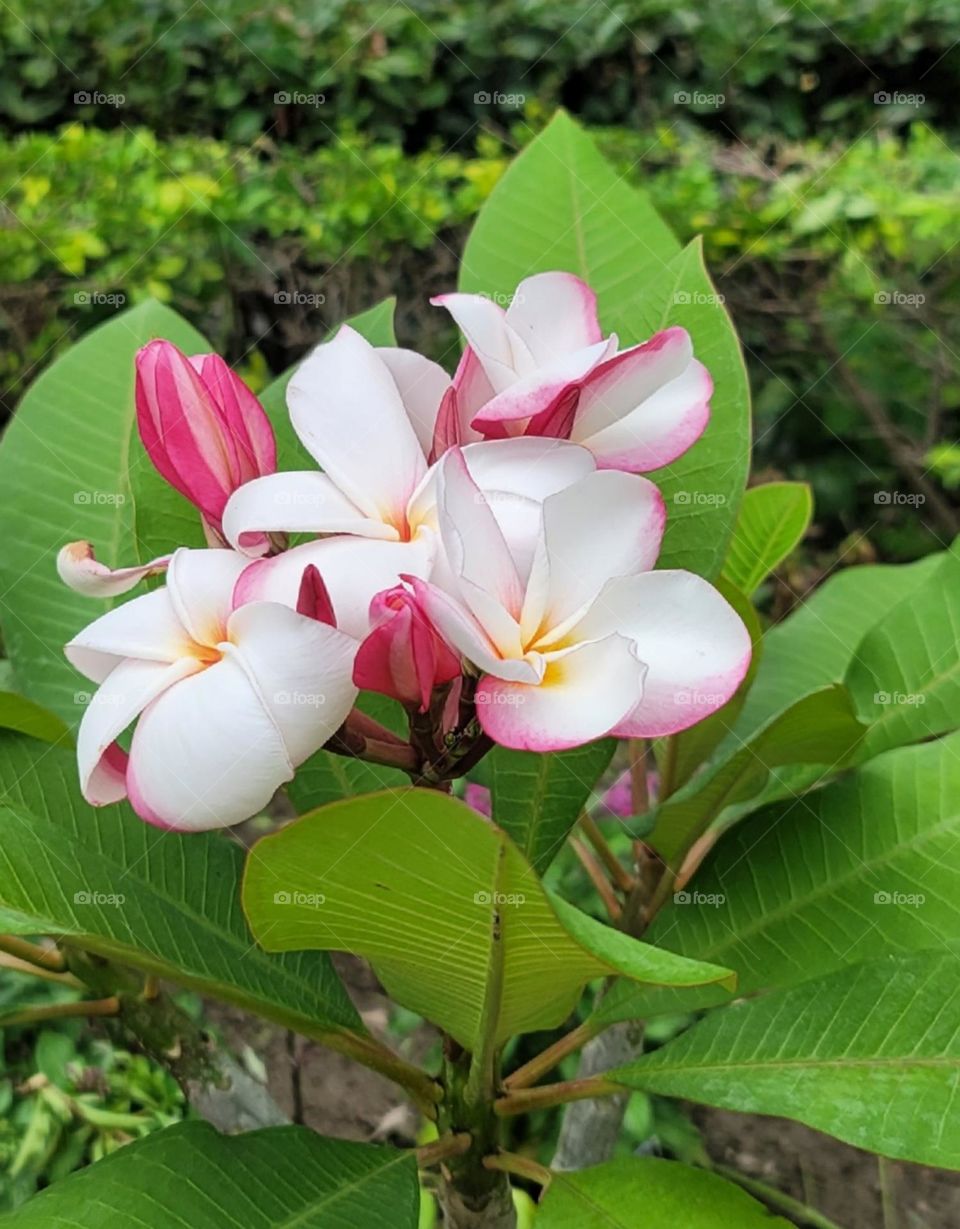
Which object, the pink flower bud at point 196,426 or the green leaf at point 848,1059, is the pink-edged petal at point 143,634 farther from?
the green leaf at point 848,1059

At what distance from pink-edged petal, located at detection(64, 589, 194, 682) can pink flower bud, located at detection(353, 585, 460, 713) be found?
2.6 inches

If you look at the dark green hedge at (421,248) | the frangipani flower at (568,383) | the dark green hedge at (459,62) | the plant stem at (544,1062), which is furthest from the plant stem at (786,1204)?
the dark green hedge at (459,62)

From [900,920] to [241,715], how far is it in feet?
1.25

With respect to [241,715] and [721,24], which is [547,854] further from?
[721,24]

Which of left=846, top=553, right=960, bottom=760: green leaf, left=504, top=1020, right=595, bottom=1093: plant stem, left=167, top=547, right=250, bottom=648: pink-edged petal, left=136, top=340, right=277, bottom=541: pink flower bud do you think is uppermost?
left=136, top=340, right=277, bottom=541: pink flower bud

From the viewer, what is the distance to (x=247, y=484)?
0.48 m

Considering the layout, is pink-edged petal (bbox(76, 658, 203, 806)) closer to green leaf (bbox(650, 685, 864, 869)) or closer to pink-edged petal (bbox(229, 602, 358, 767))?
pink-edged petal (bbox(229, 602, 358, 767))

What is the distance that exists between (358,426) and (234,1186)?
1.17 ft

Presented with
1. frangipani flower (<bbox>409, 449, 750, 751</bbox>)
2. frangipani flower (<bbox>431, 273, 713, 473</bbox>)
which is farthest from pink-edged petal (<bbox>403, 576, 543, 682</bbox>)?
frangipani flower (<bbox>431, 273, 713, 473</bbox>)

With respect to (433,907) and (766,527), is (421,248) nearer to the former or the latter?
(766,527)

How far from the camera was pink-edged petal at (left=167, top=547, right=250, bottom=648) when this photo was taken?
43 cm

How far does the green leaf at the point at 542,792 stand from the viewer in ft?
2.17

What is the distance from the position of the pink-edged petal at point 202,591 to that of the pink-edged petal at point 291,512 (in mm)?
20

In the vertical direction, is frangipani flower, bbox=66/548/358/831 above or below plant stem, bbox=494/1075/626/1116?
above
